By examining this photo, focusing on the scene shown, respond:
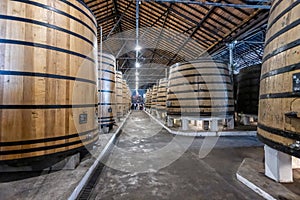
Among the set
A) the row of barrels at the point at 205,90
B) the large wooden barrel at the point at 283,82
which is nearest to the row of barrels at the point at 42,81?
the large wooden barrel at the point at 283,82

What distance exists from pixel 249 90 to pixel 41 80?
7.07 metres

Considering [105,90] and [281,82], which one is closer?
[281,82]

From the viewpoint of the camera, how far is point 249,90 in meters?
6.83

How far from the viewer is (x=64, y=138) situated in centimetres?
222

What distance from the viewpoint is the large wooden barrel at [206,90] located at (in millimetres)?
5434

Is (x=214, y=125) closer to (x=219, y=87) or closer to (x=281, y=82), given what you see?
(x=219, y=87)

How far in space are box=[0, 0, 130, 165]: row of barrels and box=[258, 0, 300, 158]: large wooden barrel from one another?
7.91 ft

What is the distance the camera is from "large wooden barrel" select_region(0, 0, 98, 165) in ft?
6.14

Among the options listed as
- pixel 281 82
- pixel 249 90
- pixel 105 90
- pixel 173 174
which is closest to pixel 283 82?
pixel 281 82

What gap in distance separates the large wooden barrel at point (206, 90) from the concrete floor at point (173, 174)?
1591mm

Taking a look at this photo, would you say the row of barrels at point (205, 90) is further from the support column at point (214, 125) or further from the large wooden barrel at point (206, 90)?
the support column at point (214, 125)

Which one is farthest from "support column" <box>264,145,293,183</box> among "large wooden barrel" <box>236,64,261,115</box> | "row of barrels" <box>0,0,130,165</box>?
"large wooden barrel" <box>236,64,261,115</box>

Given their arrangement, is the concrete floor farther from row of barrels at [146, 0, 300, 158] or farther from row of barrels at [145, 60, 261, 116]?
row of barrels at [145, 60, 261, 116]

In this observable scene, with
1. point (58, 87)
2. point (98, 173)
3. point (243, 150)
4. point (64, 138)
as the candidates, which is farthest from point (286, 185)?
point (58, 87)
